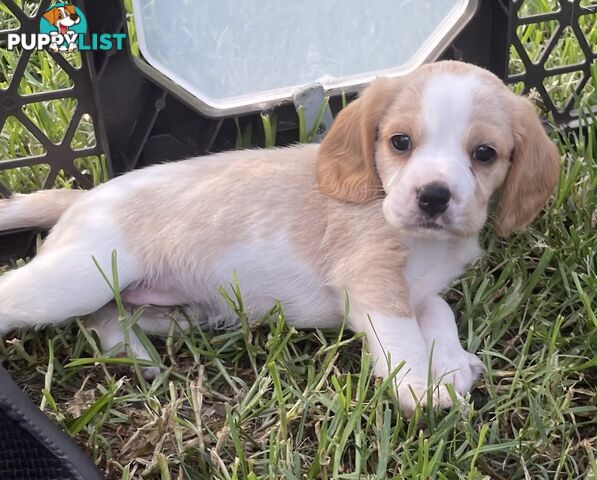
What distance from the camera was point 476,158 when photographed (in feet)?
7.40

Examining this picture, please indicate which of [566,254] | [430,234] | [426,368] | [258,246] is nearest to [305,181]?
[258,246]

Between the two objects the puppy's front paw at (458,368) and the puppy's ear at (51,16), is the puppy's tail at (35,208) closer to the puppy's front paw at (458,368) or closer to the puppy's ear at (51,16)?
the puppy's ear at (51,16)

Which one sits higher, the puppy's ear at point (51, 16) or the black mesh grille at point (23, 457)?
the puppy's ear at point (51, 16)

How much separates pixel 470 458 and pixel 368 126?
2.96ft

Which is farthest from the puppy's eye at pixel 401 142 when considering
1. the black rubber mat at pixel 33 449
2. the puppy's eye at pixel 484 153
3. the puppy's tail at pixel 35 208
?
the black rubber mat at pixel 33 449

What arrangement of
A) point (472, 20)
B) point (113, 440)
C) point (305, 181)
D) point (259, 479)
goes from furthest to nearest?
point (472, 20)
point (305, 181)
point (113, 440)
point (259, 479)

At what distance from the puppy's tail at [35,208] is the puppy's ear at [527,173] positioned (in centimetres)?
127

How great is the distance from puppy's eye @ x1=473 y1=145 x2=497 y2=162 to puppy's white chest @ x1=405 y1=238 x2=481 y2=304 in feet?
0.88

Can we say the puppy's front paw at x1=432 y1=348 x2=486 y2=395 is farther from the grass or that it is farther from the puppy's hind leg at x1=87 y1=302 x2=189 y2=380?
the puppy's hind leg at x1=87 y1=302 x2=189 y2=380

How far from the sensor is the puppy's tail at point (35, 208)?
105 inches

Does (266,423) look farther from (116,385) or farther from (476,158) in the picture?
(476,158)

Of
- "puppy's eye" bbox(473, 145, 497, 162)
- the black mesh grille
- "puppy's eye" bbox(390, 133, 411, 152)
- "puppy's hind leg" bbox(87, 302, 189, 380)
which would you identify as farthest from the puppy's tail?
"puppy's eye" bbox(473, 145, 497, 162)

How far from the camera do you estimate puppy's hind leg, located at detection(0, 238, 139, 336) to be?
2.40m

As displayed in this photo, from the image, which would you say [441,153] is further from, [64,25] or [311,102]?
[64,25]
